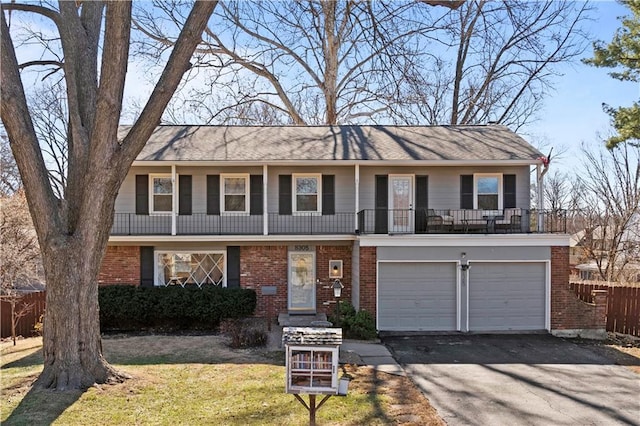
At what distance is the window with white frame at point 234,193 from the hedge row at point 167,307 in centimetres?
266

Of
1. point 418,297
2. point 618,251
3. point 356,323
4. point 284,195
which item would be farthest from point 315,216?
point 618,251

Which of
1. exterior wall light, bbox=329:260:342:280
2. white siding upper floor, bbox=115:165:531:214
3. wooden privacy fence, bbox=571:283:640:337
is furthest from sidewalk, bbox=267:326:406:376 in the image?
wooden privacy fence, bbox=571:283:640:337

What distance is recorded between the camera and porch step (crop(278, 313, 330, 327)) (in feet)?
41.7

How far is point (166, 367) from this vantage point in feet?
29.4

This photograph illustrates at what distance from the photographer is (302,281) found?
1435cm

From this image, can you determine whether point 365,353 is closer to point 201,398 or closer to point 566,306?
point 201,398

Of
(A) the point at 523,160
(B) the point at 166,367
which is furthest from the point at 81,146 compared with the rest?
(A) the point at 523,160

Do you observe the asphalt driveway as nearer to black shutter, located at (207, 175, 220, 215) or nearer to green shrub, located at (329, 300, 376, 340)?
green shrub, located at (329, 300, 376, 340)

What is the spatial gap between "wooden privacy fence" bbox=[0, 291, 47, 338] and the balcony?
120 inches

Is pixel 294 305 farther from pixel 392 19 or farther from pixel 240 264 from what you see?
pixel 392 19

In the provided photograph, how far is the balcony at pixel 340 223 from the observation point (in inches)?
555

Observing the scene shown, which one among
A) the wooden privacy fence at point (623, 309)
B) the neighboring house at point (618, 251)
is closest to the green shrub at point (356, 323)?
the wooden privacy fence at point (623, 309)

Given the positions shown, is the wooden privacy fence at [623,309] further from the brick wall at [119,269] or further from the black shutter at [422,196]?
A: the brick wall at [119,269]

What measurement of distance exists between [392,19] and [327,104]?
44.4ft
